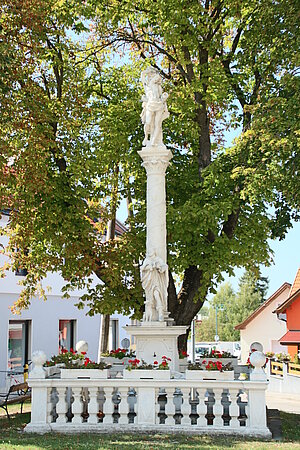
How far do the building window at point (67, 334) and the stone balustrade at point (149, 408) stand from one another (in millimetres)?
16409

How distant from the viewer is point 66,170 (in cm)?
1605

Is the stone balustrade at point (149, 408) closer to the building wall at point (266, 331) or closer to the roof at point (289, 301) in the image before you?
the roof at point (289, 301)

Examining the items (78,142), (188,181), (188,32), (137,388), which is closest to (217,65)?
(188,32)

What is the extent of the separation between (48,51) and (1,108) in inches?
168

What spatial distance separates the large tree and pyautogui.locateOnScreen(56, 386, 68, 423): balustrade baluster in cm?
483

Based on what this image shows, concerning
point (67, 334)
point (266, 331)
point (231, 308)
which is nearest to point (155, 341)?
point (67, 334)

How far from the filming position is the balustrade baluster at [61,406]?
34.5ft

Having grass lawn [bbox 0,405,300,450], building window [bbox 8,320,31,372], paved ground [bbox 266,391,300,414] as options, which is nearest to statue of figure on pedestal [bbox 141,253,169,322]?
grass lawn [bbox 0,405,300,450]

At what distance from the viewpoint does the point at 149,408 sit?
10.3 meters

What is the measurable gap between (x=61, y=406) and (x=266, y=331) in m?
36.0

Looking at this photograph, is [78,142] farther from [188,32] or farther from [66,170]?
[188,32]

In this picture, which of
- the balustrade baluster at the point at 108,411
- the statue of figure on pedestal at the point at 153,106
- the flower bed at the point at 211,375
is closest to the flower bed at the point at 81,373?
the balustrade baluster at the point at 108,411

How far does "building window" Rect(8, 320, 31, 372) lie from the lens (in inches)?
890

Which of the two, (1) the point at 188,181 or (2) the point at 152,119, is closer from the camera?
(2) the point at 152,119
